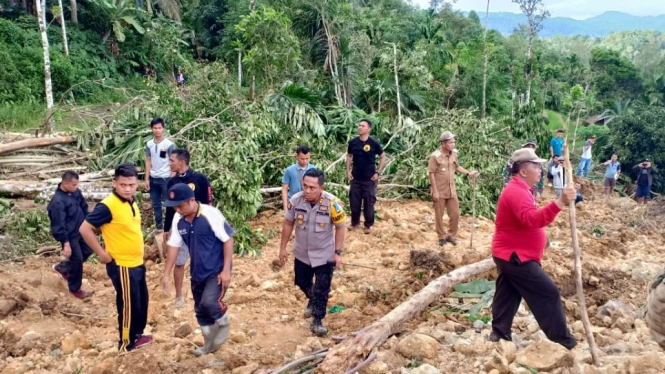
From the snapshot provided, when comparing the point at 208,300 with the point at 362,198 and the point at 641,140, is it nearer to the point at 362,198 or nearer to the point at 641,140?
the point at 362,198

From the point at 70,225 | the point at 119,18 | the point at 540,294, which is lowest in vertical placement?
the point at 540,294

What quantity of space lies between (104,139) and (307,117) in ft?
12.3

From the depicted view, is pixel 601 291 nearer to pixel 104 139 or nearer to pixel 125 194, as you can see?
pixel 125 194

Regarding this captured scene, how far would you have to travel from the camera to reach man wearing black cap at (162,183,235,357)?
3.88 meters

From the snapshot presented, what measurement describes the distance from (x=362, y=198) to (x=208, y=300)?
3978 millimetres

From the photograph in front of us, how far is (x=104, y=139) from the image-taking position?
887cm

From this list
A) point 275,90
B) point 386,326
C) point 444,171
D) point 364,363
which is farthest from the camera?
point 275,90

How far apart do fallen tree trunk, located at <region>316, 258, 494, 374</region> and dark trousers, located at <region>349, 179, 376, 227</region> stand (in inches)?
81.7

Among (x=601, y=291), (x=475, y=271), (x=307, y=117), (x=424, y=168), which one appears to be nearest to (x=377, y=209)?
(x=424, y=168)

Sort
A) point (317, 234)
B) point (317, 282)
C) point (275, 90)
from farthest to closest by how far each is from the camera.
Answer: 1. point (275, 90)
2. point (317, 282)
3. point (317, 234)

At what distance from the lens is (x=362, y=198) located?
759 centimetres

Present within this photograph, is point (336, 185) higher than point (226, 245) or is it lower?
lower

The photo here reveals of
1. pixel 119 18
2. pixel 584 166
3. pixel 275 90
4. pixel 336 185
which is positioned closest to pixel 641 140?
pixel 584 166

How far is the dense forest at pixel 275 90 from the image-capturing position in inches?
352
